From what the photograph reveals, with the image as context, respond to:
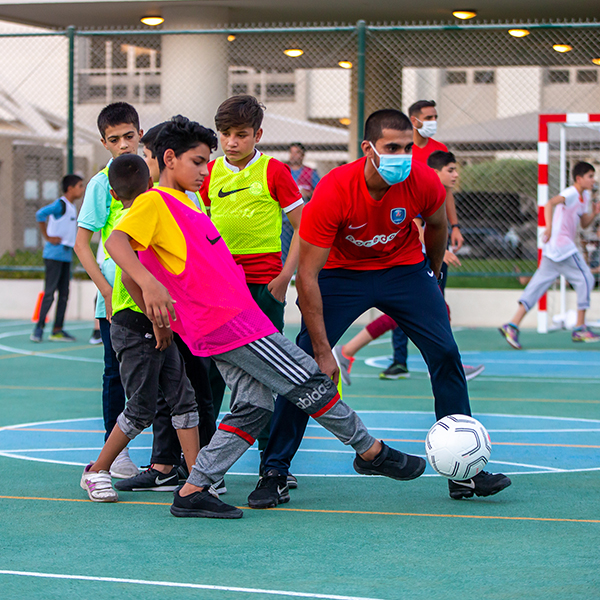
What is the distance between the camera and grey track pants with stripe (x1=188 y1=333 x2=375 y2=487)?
12.7 ft

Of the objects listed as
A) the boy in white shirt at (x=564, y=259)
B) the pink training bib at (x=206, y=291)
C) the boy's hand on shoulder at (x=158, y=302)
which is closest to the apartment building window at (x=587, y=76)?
the boy in white shirt at (x=564, y=259)

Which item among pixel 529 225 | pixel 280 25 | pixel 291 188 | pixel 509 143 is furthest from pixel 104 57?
pixel 291 188

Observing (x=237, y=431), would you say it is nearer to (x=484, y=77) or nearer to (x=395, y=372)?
(x=395, y=372)

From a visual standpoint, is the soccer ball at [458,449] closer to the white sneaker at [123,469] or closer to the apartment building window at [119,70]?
the white sneaker at [123,469]

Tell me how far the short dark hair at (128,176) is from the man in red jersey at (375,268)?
76 centimetres

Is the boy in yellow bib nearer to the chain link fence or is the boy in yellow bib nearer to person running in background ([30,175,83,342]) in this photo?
the chain link fence

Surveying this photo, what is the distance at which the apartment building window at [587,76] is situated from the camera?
53.7 ft

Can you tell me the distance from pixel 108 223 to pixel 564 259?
6979mm

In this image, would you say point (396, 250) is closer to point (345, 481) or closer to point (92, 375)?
point (345, 481)

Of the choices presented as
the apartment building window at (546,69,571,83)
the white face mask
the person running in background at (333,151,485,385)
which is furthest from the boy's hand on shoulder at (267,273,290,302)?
the apartment building window at (546,69,571,83)

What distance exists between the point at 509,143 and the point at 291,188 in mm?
12411

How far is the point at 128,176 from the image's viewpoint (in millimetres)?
4215

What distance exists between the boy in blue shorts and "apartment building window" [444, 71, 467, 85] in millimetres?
14172

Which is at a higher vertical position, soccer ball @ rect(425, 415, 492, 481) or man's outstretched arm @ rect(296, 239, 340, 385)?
man's outstretched arm @ rect(296, 239, 340, 385)
